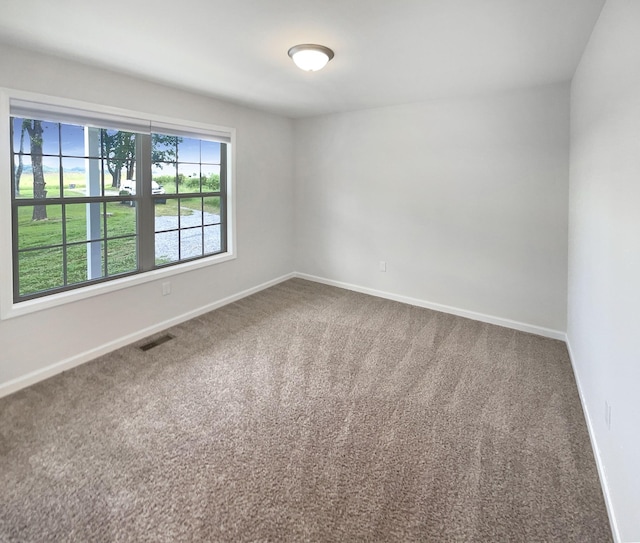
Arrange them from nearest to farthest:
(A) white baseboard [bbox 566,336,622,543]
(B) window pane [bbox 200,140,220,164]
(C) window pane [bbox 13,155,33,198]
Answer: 1. (A) white baseboard [bbox 566,336,622,543]
2. (C) window pane [bbox 13,155,33,198]
3. (B) window pane [bbox 200,140,220,164]

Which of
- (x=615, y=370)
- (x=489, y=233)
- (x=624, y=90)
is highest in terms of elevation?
(x=624, y=90)

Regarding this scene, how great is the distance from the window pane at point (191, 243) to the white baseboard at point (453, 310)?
5.93ft

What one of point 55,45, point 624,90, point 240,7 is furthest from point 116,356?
point 624,90

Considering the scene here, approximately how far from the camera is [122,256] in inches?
141

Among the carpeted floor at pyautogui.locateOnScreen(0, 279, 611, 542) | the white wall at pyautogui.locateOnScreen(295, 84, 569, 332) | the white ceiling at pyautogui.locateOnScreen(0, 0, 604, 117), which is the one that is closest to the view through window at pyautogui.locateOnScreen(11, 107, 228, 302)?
the white ceiling at pyautogui.locateOnScreen(0, 0, 604, 117)

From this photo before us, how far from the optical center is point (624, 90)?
1.58 m

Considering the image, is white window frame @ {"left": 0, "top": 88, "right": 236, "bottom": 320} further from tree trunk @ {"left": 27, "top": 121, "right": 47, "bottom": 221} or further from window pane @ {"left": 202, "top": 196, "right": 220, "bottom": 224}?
window pane @ {"left": 202, "top": 196, "right": 220, "bottom": 224}

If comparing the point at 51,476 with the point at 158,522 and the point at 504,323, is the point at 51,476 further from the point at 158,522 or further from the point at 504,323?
the point at 504,323

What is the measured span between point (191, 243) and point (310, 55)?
8.01ft

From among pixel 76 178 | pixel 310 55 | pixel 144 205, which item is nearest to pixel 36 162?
pixel 76 178

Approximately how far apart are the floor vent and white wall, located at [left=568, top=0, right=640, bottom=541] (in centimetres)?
329

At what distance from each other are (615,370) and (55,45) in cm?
378

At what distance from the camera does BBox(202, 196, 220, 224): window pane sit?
13.8ft

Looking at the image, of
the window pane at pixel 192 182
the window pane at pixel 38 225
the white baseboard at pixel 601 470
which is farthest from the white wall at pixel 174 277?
the white baseboard at pixel 601 470
